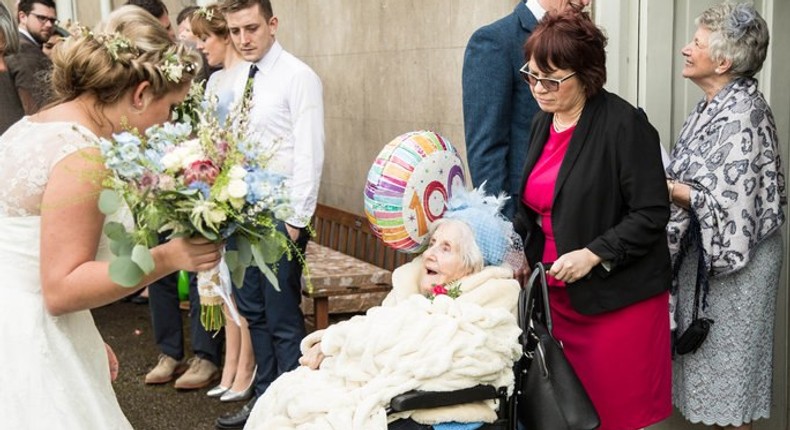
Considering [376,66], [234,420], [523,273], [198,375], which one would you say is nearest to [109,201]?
[523,273]

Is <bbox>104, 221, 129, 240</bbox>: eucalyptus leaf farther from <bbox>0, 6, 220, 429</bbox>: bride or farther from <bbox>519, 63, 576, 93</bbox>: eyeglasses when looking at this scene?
<bbox>519, 63, 576, 93</bbox>: eyeglasses

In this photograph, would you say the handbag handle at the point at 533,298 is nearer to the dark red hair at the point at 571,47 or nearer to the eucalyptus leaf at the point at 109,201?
the dark red hair at the point at 571,47

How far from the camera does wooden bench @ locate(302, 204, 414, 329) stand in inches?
266

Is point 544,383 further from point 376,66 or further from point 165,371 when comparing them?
point 376,66

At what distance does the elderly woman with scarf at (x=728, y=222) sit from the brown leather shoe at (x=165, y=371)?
3.42 meters

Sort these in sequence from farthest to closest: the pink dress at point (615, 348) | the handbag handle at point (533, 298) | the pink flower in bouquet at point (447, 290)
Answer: the pink dress at point (615, 348)
the pink flower in bouquet at point (447, 290)
the handbag handle at point (533, 298)

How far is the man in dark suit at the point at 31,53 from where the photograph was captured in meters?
7.43

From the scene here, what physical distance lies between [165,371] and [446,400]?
3.80m

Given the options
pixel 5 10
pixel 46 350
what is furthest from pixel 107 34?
pixel 5 10

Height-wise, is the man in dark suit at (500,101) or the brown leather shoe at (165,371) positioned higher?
the man in dark suit at (500,101)

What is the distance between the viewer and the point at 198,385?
6.97m

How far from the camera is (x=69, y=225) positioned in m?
3.05

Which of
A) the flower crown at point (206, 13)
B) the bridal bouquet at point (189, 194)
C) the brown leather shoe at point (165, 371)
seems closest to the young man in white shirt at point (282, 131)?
the flower crown at point (206, 13)

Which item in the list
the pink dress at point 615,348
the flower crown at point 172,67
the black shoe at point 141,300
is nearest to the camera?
the flower crown at point 172,67
